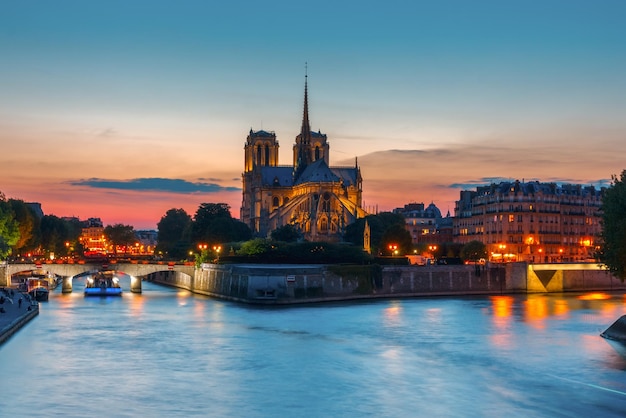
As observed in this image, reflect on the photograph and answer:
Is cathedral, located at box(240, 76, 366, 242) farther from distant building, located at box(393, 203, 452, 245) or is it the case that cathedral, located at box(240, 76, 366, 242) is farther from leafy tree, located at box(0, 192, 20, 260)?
leafy tree, located at box(0, 192, 20, 260)

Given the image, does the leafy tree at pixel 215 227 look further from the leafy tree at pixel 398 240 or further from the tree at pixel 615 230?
the tree at pixel 615 230

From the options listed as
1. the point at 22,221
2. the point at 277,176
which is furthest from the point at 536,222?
the point at 22,221

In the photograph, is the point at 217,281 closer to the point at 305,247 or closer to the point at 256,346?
the point at 305,247

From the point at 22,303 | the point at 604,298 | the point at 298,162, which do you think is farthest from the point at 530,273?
the point at 298,162

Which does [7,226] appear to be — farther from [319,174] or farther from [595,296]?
[319,174]

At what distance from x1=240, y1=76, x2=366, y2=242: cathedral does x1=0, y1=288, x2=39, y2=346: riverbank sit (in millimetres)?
66527

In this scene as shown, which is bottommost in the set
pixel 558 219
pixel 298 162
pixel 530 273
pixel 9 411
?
pixel 9 411

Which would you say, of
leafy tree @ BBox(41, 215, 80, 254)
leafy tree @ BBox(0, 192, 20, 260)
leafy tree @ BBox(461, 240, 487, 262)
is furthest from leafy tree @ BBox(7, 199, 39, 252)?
leafy tree @ BBox(461, 240, 487, 262)

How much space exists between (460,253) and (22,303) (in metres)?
63.5

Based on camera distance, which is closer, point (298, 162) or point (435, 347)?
point (435, 347)

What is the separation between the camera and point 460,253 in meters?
116

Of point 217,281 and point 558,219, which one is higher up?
point 558,219

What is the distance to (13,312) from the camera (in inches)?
2247

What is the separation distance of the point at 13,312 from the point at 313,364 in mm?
23329
